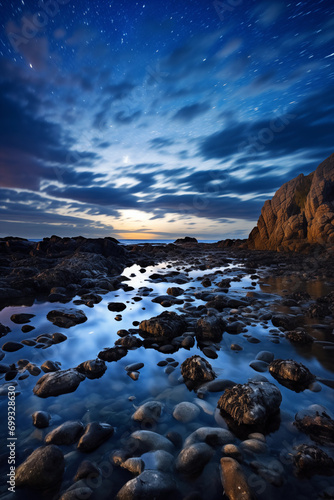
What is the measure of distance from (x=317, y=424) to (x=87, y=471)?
2.23m

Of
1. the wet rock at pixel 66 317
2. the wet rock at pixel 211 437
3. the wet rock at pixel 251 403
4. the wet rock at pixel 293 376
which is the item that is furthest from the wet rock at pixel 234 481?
the wet rock at pixel 66 317

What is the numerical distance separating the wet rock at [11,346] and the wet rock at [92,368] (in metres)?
1.47

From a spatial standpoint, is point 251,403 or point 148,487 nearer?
point 148,487

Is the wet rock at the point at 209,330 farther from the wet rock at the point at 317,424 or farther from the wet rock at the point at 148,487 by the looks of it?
the wet rock at the point at 148,487

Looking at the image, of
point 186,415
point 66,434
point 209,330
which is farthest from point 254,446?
point 209,330

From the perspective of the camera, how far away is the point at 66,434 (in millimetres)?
2178

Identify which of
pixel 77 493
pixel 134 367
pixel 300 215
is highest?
pixel 300 215

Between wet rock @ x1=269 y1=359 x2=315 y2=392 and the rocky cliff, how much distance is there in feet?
77.2

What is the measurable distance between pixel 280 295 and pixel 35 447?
25.3ft

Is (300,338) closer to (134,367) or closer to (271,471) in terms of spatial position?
(271,471)

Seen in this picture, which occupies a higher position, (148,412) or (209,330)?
(209,330)

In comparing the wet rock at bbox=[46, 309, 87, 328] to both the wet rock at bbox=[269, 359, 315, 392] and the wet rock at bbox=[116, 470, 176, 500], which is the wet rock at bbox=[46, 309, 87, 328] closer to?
the wet rock at bbox=[116, 470, 176, 500]

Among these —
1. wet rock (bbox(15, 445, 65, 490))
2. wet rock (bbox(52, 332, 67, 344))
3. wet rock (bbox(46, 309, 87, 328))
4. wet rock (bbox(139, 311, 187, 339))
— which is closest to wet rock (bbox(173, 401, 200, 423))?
wet rock (bbox(15, 445, 65, 490))

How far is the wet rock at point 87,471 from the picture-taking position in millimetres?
1790
